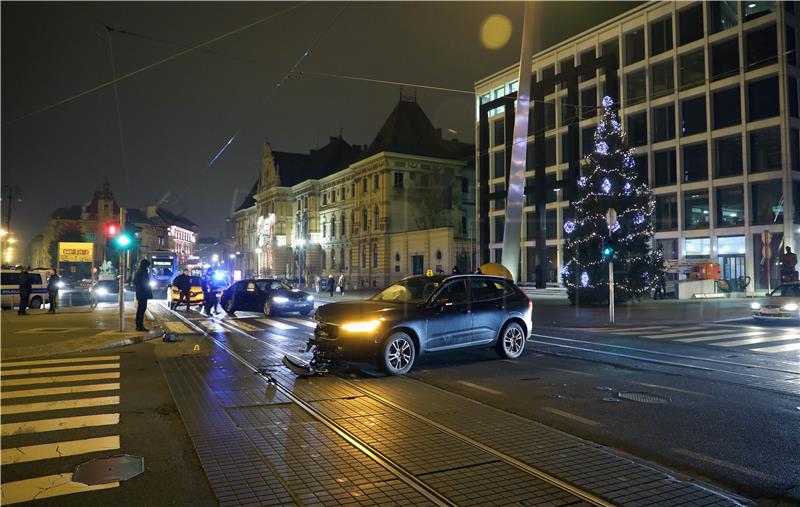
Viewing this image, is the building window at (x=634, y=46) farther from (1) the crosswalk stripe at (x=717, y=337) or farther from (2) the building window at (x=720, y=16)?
(1) the crosswalk stripe at (x=717, y=337)

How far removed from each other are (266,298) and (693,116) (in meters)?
34.1

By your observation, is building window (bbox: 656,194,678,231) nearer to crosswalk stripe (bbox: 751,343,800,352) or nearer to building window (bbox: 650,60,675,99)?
building window (bbox: 650,60,675,99)

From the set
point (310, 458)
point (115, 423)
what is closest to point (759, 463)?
point (310, 458)

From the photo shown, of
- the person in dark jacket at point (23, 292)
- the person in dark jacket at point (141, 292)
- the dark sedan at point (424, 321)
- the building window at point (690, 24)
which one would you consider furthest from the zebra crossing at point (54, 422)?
the building window at point (690, 24)

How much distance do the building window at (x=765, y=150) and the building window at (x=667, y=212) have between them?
19.2 ft

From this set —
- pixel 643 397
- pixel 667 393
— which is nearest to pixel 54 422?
pixel 643 397

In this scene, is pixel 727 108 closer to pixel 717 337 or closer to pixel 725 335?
pixel 725 335

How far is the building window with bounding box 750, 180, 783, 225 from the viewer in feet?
120

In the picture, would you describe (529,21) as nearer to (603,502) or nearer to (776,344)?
(776,344)

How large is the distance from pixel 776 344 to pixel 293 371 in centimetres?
1146

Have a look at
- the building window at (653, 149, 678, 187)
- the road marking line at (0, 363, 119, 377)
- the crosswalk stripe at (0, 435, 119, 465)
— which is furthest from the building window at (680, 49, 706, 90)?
the crosswalk stripe at (0, 435, 119, 465)

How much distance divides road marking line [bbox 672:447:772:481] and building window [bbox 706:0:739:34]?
42307 millimetres

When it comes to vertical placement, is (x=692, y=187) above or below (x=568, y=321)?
above

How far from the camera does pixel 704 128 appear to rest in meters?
40.5
